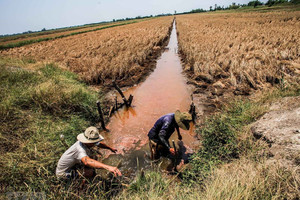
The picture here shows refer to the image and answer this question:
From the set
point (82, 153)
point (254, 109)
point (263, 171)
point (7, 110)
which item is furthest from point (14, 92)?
point (254, 109)

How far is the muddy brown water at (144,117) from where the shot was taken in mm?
4120

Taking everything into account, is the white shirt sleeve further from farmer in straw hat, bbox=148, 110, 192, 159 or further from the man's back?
farmer in straw hat, bbox=148, 110, 192, 159

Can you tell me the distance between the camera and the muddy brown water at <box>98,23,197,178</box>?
4.12 m

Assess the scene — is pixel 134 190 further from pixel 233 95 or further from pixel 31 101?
pixel 233 95

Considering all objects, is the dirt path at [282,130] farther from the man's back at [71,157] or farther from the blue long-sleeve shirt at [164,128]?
the man's back at [71,157]

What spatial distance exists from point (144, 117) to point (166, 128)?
8.65 ft

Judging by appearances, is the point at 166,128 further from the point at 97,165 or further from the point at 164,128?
the point at 97,165

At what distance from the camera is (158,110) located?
620cm

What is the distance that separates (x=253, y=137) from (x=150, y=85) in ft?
19.8

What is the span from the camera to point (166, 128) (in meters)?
3.33

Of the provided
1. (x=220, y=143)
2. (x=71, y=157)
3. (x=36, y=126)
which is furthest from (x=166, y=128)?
(x=36, y=126)

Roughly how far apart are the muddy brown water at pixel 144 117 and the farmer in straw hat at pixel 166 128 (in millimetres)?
479

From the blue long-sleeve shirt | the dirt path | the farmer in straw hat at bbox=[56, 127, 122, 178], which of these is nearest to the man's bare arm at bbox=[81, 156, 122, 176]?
the farmer in straw hat at bbox=[56, 127, 122, 178]

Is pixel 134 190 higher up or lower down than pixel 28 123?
lower down
